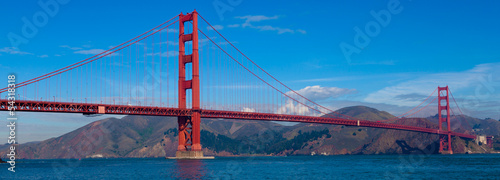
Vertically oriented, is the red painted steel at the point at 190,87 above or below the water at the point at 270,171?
above

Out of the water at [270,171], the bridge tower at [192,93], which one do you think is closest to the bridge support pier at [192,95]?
the bridge tower at [192,93]

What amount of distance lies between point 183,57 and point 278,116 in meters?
28.0

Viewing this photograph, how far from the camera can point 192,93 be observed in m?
101

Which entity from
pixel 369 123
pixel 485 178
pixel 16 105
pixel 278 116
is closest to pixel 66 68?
pixel 16 105

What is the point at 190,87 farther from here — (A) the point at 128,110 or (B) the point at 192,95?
(A) the point at 128,110

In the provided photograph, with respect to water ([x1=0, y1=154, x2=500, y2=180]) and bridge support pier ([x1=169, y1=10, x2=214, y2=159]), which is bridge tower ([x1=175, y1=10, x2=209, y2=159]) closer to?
bridge support pier ([x1=169, y1=10, x2=214, y2=159])

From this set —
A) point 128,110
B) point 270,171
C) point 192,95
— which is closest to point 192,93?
point 192,95

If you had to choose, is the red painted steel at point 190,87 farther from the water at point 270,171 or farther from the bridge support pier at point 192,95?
the water at point 270,171

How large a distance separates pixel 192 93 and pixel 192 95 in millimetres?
420

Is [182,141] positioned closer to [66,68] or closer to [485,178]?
[66,68]

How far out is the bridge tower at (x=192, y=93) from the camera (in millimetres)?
100688

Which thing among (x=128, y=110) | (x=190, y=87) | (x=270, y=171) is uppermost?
(x=190, y=87)

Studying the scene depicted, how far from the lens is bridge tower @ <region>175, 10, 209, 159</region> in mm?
100688

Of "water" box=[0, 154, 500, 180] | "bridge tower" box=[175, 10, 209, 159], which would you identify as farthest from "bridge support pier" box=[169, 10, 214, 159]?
"water" box=[0, 154, 500, 180]
